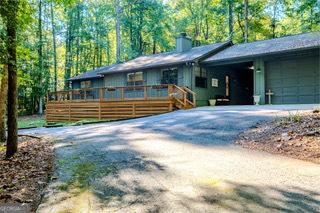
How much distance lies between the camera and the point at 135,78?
19.7 metres

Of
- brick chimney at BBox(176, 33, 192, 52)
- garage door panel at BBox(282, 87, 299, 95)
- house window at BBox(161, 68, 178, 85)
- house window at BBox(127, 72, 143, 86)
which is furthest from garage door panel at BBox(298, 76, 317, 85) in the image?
house window at BBox(127, 72, 143, 86)

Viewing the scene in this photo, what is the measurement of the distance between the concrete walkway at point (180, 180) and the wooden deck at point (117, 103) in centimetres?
827

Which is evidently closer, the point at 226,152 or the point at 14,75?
the point at 226,152

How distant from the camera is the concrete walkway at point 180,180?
3410 mm

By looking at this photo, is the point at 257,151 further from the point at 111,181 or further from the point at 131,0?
the point at 131,0

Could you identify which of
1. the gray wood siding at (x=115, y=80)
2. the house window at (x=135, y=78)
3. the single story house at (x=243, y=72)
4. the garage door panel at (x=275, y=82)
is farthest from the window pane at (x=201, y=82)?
the gray wood siding at (x=115, y=80)

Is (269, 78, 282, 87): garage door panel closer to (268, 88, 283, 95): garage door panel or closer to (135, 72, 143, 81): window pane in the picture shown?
(268, 88, 283, 95): garage door panel

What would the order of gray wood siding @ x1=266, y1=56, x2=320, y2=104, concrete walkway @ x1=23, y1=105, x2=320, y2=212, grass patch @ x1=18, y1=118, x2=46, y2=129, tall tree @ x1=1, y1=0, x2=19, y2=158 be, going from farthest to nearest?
grass patch @ x1=18, y1=118, x2=46, y2=129, gray wood siding @ x1=266, y1=56, x2=320, y2=104, tall tree @ x1=1, y1=0, x2=19, y2=158, concrete walkway @ x1=23, y1=105, x2=320, y2=212

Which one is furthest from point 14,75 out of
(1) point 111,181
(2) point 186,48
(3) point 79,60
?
(3) point 79,60

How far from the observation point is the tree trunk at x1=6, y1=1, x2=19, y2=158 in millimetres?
5761

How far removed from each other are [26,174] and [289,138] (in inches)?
203

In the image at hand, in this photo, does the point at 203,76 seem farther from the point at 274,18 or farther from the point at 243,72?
the point at 274,18

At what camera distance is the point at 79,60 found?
1417 inches

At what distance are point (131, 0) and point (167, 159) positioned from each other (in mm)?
30228
